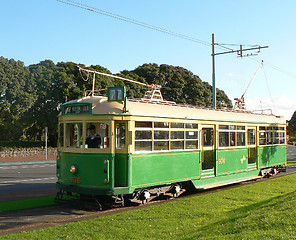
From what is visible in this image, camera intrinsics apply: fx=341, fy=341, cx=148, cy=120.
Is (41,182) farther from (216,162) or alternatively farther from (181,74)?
(181,74)

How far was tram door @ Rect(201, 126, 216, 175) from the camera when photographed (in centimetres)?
1244

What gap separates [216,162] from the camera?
13.0 m

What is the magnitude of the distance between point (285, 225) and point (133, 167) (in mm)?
4447

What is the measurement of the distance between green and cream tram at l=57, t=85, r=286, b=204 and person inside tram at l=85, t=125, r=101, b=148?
0.21 feet

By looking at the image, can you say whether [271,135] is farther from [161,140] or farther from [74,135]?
[74,135]

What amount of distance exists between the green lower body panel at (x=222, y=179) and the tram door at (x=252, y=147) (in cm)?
41

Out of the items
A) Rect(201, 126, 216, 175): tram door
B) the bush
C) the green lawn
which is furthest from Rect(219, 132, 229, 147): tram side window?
the bush

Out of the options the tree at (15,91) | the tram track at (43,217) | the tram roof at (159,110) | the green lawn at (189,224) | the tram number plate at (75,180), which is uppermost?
the tree at (15,91)

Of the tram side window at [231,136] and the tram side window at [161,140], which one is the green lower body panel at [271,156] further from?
the tram side window at [161,140]

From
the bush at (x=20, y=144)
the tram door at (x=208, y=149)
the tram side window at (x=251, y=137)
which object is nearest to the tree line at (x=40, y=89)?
the bush at (x=20, y=144)

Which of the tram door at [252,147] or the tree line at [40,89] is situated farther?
the tree line at [40,89]

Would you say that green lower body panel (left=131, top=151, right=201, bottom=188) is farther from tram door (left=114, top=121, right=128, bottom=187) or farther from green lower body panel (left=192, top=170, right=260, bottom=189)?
green lower body panel (left=192, top=170, right=260, bottom=189)

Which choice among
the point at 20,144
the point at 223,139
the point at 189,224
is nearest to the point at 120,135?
the point at 189,224

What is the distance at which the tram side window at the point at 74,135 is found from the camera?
1006cm
